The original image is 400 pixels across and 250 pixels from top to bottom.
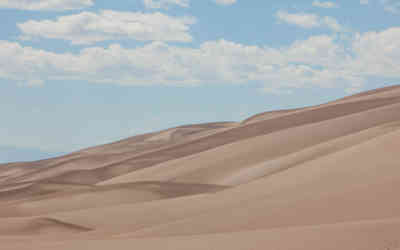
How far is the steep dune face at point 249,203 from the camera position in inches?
535

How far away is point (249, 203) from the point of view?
21062mm

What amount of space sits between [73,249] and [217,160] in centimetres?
3625

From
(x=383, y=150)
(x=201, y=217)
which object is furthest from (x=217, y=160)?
(x=201, y=217)

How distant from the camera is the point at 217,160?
49250 mm

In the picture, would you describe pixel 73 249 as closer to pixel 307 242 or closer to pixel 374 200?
pixel 307 242

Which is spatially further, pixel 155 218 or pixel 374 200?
pixel 155 218

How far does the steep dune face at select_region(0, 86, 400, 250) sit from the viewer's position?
44.5ft

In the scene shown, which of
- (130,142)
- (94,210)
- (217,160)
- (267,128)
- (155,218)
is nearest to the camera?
(155,218)

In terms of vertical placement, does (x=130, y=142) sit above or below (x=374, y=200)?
above

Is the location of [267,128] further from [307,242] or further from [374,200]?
[307,242]

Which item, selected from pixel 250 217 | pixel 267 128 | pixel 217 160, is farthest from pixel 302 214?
pixel 267 128

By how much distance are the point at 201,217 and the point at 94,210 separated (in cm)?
862

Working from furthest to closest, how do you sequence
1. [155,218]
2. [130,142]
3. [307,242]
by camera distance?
[130,142]
[155,218]
[307,242]

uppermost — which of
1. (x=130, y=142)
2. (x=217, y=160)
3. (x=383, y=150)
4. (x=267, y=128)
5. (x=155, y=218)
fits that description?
(x=130, y=142)
